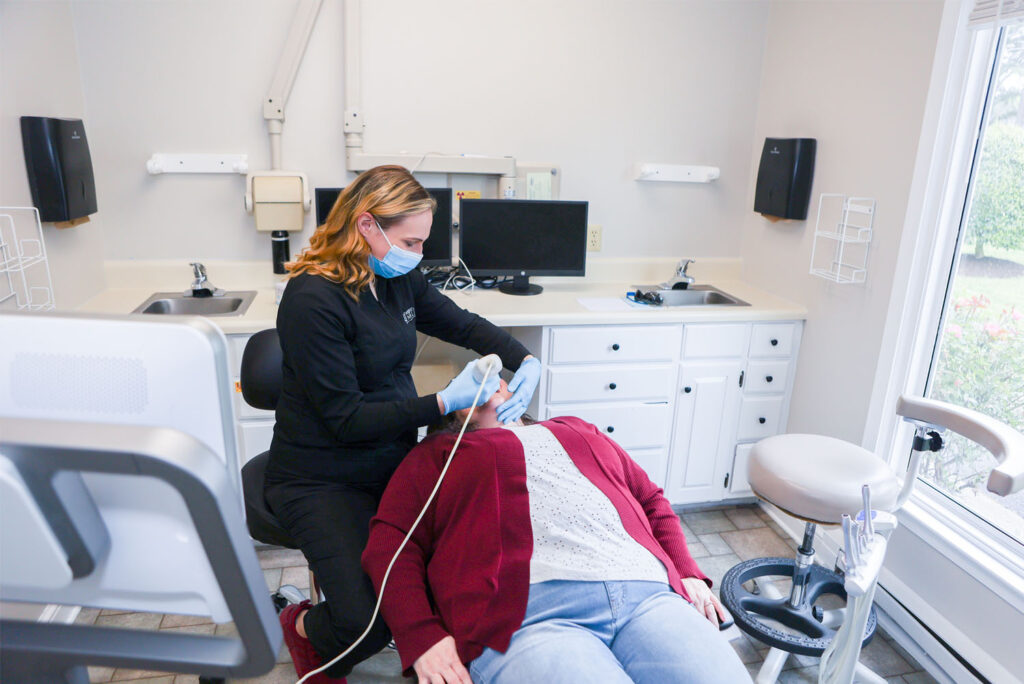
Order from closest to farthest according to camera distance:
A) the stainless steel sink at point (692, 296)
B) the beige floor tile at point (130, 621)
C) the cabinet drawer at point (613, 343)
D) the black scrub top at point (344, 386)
Result: the black scrub top at point (344, 386)
the beige floor tile at point (130, 621)
the cabinet drawer at point (613, 343)
the stainless steel sink at point (692, 296)

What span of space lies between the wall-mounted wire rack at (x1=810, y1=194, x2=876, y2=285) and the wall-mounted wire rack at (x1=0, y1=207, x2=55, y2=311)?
254 cm

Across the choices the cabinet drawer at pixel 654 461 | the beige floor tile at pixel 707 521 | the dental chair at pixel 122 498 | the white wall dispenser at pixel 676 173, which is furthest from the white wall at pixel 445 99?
the dental chair at pixel 122 498

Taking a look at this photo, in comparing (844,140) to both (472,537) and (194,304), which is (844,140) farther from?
(194,304)

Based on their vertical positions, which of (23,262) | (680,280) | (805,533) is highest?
(23,262)

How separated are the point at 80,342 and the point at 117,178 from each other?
7.58 feet

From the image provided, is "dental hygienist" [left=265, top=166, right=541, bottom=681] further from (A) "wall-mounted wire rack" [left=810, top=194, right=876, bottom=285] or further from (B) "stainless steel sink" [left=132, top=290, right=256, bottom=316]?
(A) "wall-mounted wire rack" [left=810, top=194, right=876, bottom=285]

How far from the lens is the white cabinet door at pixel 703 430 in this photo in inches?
103

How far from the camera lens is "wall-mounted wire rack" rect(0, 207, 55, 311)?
189 cm

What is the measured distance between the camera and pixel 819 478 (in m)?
1.70

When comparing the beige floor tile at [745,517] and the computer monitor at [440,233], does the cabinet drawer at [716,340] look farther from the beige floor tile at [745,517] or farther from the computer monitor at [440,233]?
the computer monitor at [440,233]

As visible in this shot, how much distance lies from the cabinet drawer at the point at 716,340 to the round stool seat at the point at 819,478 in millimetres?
738

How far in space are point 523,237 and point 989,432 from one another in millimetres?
1741

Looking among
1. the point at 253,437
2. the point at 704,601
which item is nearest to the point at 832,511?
the point at 704,601

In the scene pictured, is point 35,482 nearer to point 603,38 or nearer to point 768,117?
point 603,38
